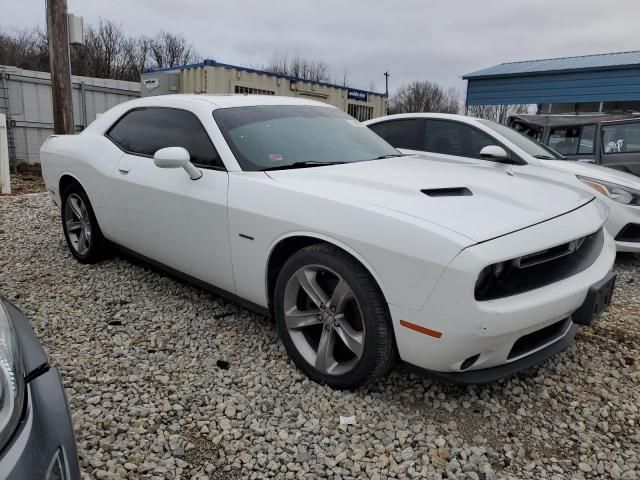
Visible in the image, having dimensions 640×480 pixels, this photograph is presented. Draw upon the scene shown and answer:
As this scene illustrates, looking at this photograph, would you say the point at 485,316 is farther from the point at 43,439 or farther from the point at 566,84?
the point at 566,84

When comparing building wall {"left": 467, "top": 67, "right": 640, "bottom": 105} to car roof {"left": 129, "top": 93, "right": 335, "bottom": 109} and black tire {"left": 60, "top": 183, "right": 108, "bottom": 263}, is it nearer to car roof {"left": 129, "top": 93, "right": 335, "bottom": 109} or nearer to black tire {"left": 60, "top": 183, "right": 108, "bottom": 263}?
car roof {"left": 129, "top": 93, "right": 335, "bottom": 109}

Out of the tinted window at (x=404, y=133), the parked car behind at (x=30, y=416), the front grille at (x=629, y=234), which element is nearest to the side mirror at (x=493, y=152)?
the tinted window at (x=404, y=133)

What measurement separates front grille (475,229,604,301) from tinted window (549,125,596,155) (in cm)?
467

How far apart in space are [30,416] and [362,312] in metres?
1.40

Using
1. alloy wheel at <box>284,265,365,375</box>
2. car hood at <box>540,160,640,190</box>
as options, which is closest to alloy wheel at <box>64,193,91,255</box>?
alloy wheel at <box>284,265,365,375</box>

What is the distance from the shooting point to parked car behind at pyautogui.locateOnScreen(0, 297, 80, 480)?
1164mm

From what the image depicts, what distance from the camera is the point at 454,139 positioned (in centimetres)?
555

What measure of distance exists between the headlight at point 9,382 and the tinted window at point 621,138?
7081 millimetres

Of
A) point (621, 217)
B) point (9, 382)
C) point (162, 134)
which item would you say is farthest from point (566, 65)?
point (9, 382)

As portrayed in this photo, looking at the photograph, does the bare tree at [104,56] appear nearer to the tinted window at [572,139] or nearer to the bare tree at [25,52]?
the bare tree at [25,52]

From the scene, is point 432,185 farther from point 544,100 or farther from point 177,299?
point 544,100

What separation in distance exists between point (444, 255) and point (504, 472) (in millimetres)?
942

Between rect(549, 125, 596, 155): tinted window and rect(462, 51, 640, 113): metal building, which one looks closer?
rect(549, 125, 596, 155): tinted window

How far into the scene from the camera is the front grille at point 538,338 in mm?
2291
